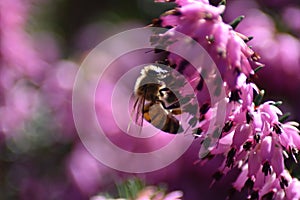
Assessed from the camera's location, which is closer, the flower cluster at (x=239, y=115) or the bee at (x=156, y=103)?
the flower cluster at (x=239, y=115)

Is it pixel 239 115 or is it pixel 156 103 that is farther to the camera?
pixel 156 103

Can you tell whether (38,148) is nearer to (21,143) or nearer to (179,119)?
(21,143)

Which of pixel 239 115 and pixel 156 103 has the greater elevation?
pixel 239 115

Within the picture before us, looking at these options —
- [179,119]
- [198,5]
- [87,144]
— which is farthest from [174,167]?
[198,5]
